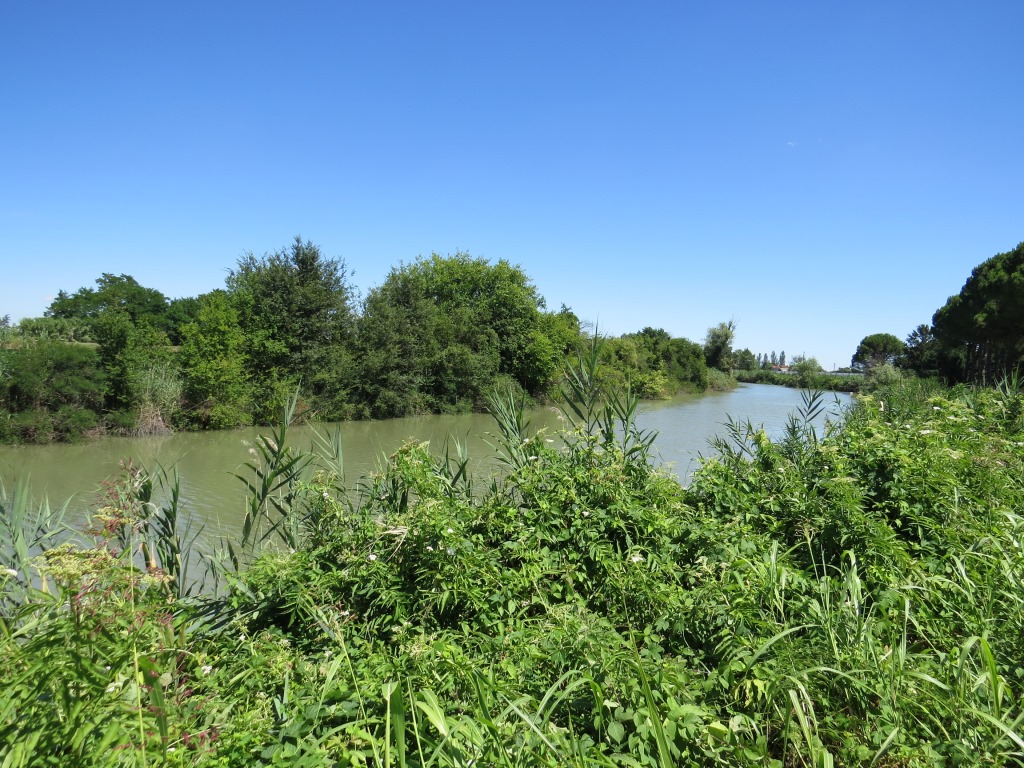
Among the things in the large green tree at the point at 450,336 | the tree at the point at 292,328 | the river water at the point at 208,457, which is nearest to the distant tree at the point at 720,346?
the large green tree at the point at 450,336

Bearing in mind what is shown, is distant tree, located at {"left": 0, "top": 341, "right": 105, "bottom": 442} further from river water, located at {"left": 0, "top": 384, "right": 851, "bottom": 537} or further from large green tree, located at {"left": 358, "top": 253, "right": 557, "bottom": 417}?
large green tree, located at {"left": 358, "top": 253, "right": 557, "bottom": 417}

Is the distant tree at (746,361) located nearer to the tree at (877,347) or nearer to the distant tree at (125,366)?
the tree at (877,347)

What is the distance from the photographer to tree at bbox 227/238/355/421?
19.3m

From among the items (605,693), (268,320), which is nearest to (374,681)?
(605,693)

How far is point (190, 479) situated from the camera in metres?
11.2

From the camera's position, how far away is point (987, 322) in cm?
2398

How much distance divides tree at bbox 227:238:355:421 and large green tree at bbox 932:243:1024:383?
24058 mm

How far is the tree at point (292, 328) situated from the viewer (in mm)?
19328

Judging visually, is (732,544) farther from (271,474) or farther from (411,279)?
(411,279)

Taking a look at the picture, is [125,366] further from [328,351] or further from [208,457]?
[328,351]

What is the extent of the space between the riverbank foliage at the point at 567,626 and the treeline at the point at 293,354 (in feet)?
8.04

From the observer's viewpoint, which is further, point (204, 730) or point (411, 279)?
point (411, 279)

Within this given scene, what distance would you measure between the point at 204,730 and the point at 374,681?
49cm

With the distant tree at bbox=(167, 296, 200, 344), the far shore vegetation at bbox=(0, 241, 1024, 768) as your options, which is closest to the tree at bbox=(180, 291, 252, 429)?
the far shore vegetation at bbox=(0, 241, 1024, 768)
